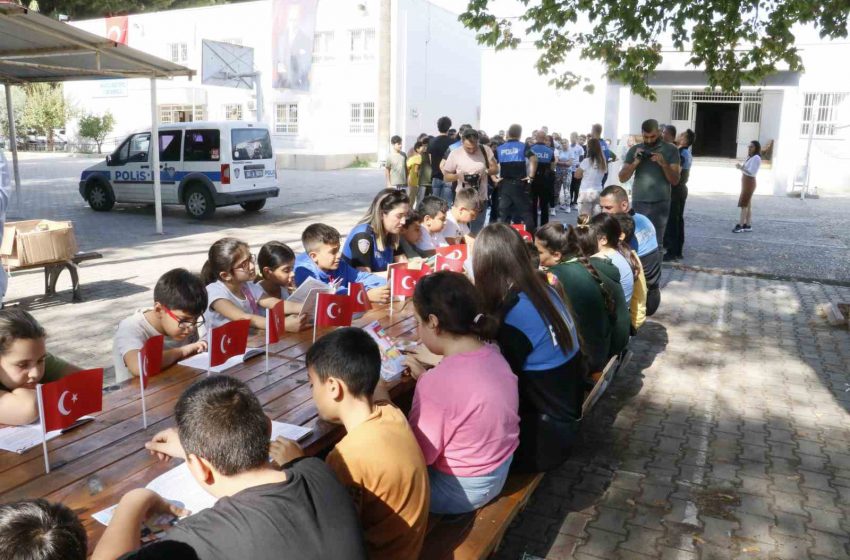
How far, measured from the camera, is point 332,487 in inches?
68.1

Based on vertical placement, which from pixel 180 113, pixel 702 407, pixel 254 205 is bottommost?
pixel 702 407

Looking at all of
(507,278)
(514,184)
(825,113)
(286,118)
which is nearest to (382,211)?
(507,278)

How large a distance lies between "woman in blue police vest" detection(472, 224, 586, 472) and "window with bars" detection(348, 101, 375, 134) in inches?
1104

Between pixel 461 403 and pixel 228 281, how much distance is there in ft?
6.65

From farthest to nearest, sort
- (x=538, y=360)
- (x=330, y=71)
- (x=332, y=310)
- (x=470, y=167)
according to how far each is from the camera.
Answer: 1. (x=330, y=71)
2. (x=470, y=167)
3. (x=332, y=310)
4. (x=538, y=360)

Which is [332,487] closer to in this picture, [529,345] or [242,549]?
[242,549]

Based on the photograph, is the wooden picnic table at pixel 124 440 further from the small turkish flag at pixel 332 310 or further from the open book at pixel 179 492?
the small turkish flag at pixel 332 310

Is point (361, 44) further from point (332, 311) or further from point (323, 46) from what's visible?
point (332, 311)

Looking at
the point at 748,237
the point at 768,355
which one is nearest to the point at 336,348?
the point at 768,355

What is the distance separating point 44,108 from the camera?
36156 mm

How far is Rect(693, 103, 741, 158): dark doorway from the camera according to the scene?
3069cm

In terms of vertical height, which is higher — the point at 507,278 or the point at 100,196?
the point at 507,278

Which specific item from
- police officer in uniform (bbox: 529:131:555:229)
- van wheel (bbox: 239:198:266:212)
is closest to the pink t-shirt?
police officer in uniform (bbox: 529:131:555:229)

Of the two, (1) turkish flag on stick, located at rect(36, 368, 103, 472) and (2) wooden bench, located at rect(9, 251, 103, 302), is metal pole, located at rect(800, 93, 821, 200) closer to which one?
(2) wooden bench, located at rect(9, 251, 103, 302)
